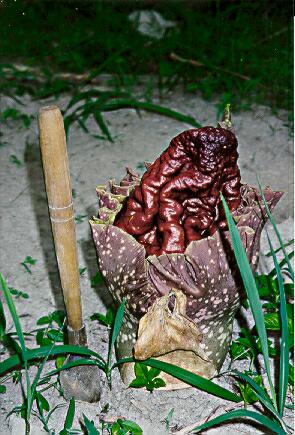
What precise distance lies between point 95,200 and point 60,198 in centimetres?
106

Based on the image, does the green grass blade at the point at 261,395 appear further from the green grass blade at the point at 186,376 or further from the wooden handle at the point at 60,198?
the wooden handle at the point at 60,198

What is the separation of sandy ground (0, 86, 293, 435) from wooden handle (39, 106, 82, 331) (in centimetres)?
24

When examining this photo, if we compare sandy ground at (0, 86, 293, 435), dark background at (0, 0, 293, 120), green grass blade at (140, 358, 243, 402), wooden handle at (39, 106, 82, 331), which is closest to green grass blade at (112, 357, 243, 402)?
green grass blade at (140, 358, 243, 402)

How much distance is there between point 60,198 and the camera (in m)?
1.44

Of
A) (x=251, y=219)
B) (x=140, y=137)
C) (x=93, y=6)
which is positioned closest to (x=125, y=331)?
(x=251, y=219)

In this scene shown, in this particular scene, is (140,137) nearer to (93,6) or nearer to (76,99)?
(76,99)

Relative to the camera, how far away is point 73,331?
1.63 meters

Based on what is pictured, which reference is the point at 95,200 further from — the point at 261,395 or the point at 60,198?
the point at 261,395

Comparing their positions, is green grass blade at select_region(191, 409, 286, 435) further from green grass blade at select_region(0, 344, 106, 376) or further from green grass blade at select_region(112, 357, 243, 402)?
green grass blade at select_region(0, 344, 106, 376)

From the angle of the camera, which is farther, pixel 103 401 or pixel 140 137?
pixel 140 137

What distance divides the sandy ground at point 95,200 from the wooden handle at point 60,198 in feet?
0.80

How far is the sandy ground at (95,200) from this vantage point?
1.60m

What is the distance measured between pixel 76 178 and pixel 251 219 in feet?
4.20

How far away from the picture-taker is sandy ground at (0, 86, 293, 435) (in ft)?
5.26
